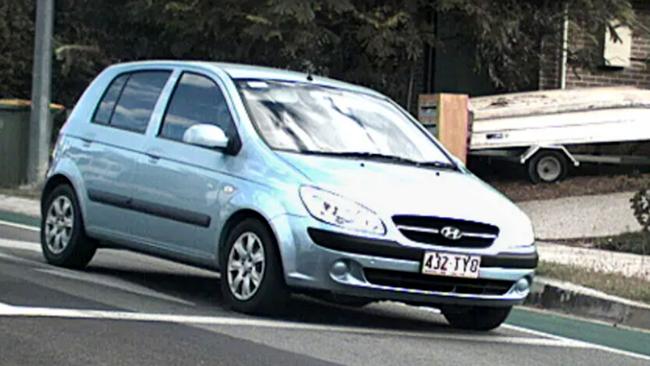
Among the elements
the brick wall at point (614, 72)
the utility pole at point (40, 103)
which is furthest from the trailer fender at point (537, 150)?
the utility pole at point (40, 103)

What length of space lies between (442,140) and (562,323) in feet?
16.9

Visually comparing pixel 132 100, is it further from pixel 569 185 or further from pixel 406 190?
pixel 569 185

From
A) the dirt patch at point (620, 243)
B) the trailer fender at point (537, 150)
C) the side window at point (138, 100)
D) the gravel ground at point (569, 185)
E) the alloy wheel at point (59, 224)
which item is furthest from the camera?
the trailer fender at point (537, 150)

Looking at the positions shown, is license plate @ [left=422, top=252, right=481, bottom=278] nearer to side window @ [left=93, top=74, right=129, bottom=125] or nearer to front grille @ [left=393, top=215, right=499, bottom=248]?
front grille @ [left=393, top=215, right=499, bottom=248]

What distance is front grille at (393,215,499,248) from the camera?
7516 mm

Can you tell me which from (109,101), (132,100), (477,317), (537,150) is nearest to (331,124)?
(477,317)

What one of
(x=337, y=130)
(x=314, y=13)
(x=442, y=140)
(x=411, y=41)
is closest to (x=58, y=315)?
(x=337, y=130)

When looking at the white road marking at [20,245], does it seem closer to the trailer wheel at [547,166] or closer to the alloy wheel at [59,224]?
the alloy wheel at [59,224]

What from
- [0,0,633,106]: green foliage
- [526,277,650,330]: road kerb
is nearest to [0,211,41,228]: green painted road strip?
[0,0,633,106]: green foliage

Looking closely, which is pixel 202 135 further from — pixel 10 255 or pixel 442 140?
pixel 442 140

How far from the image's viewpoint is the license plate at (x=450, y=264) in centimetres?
752

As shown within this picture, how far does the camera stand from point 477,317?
8.43 meters

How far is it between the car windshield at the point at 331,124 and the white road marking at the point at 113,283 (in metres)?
1.35

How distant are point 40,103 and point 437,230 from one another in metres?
12.1
